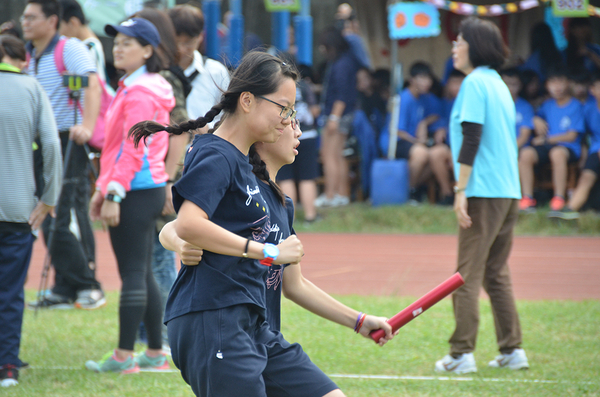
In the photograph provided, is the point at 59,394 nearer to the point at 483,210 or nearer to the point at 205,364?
the point at 205,364

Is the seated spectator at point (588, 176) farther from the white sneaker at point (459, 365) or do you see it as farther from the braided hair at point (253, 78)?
the braided hair at point (253, 78)

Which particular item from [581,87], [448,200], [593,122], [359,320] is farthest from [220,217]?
[581,87]

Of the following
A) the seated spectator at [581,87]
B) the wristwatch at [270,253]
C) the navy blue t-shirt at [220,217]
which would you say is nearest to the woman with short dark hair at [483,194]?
the navy blue t-shirt at [220,217]

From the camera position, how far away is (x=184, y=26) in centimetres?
478

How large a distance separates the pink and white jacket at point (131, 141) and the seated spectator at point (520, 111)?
7.30m

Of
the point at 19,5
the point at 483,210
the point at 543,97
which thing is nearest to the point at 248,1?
the point at 19,5

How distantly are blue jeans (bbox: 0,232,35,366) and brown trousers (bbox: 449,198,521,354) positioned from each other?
252 cm

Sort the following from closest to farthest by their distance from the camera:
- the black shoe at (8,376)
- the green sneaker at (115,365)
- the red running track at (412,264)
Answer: the black shoe at (8,376)
the green sneaker at (115,365)
the red running track at (412,264)

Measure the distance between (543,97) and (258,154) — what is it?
943 centimetres

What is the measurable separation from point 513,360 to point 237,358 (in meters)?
2.64

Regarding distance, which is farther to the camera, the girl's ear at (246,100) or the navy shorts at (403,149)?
the navy shorts at (403,149)

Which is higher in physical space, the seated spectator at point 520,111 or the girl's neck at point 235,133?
the girl's neck at point 235,133

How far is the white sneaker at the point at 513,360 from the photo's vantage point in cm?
426

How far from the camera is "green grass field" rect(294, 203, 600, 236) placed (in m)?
9.51
